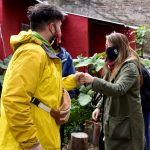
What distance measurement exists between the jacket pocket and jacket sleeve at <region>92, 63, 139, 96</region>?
349mm

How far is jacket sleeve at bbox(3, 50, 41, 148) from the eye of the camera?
261 centimetres

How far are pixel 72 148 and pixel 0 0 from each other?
4319 millimetres

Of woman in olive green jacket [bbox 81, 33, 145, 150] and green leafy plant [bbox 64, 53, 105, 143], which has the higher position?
woman in olive green jacket [bbox 81, 33, 145, 150]

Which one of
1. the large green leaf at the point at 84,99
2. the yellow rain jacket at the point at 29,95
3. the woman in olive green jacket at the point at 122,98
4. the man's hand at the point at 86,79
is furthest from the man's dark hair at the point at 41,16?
the large green leaf at the point at 84,99

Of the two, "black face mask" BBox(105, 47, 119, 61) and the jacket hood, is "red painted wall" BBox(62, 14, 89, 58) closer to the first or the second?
"black face mask" BBox(105, 47, 119, 61)

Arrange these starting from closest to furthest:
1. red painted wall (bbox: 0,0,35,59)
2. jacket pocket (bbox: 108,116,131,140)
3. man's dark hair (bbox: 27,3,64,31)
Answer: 1. man's dark hair (bbox: 27,3,64,31)
2. jacket pocket (bbox: 108,116,131,140)
3. red painted wall (bbox: 0,0,35,59)

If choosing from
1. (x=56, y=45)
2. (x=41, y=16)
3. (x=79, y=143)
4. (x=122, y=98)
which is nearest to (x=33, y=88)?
(x=41, y=16)

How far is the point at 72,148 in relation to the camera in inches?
250

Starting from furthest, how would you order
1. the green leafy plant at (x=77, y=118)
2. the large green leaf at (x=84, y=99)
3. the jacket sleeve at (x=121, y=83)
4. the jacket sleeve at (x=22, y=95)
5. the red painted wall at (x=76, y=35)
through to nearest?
the red painted wall at (x=76, y=35) → the large green leaf at (x=84, y=99) → the green leafy plant at (x=77, y=118) → the jacket sleeve at (x=121, y=83) → the jacket sleeve at (x=22, y=95)

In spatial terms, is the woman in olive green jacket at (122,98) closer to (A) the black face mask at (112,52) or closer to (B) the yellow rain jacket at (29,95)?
(A) the black face mask at (112,52)

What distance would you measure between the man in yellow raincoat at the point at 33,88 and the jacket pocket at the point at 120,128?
4.43 feet

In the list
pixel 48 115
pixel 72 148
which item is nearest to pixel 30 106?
pixel 48 115

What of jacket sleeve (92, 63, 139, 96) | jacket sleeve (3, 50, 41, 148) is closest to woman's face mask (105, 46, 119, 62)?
jacket sleeve (92, 63, 139, 96)

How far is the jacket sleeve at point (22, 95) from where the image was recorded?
2605 mm
